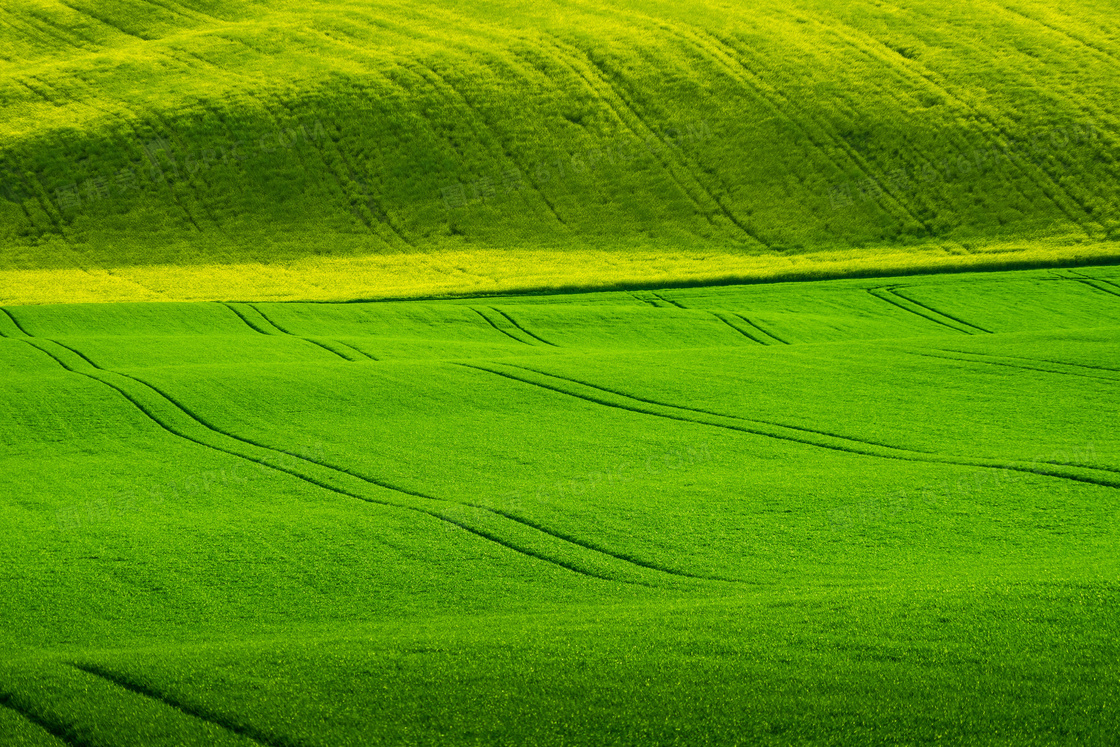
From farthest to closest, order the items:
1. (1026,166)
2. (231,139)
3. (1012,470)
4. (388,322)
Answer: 1. (231,139)
2. (1026,166)
3. (388,322)
4. (1012,470)

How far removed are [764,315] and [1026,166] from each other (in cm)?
1853

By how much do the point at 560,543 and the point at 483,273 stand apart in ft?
76.5

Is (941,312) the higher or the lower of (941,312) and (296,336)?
the higher

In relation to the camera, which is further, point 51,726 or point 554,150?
point 554,150

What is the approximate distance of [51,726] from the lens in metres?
6.21

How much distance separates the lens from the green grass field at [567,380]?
261 inches

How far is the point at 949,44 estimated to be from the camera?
46.9 meters

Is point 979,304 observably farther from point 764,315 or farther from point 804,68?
point 804,68

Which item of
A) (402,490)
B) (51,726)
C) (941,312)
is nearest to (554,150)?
(941,312)

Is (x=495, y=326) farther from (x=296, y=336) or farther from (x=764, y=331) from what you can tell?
(x=764, y=331)

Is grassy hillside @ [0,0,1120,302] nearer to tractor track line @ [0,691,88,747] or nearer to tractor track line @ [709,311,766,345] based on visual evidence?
tractor track line @ [709,311,766,345]

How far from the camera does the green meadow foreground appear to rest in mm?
6289

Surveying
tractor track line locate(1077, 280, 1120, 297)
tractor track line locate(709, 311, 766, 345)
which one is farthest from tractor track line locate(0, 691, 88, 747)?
tractor track line locate(1077, 280, 1120, 297)

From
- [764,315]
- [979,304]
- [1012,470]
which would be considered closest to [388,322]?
[764,315]
